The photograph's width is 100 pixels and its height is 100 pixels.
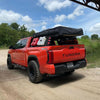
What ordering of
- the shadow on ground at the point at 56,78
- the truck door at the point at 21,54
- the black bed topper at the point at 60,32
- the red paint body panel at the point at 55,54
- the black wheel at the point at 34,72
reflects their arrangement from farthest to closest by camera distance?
the truck door at the point at 21,54 < the shadow on ground at the point at 56,78 < the black wheel at the point at 34,72 < the black bed topper at the point at 60,32 < the red paint body panel at the point at 55,54

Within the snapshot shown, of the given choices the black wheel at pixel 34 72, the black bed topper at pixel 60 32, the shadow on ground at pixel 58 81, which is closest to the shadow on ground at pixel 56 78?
the shadow on ground at pixel 58 81

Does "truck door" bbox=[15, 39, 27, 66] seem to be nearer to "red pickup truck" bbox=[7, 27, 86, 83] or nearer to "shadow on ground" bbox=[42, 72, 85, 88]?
"red pickup truck" bbox=[7, 27, 86, 83]

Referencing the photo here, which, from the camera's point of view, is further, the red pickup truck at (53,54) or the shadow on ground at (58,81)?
the shadow on ground at (58,81)

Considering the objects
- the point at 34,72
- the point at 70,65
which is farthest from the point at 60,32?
the point at 34,72

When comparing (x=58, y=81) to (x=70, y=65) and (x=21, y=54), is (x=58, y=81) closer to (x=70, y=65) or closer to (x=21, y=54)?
(x=70, y=65)

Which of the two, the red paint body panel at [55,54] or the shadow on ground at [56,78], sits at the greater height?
the red paint body panel at [55,54]

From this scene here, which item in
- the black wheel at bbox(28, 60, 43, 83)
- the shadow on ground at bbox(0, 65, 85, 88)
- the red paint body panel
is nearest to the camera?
the red paint body panel

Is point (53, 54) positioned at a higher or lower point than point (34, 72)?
higher

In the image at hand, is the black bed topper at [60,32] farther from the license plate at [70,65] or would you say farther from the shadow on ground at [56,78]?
the shadow on ground at [56,78]

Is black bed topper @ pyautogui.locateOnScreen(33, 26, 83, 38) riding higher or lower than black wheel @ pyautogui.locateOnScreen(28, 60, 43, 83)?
higher

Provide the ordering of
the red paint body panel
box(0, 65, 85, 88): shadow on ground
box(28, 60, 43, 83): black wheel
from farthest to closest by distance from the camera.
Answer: box(0, 65, 85, 88): shadow on ground, box(28, 60, 43, 83): black wheel, the red paint body panel

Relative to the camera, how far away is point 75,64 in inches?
163

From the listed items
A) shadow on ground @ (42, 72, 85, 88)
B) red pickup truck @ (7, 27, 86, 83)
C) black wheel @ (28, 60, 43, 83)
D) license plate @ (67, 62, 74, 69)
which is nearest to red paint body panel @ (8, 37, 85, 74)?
red pickup truck @ (7, 27, 86, 83)

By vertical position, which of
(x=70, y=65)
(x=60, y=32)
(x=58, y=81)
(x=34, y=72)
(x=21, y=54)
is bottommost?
(x=58, y=81)
